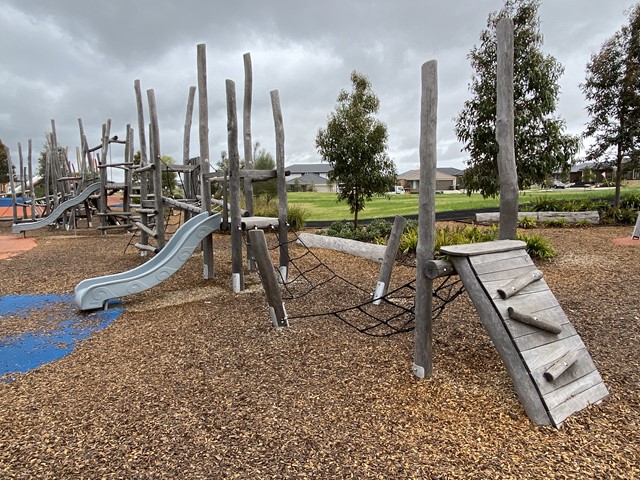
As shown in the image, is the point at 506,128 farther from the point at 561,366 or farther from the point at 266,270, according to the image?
the point at 266,270

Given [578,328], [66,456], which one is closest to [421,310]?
[578,328]

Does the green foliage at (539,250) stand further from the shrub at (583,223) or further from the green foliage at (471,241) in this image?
the shrub at (583,223)

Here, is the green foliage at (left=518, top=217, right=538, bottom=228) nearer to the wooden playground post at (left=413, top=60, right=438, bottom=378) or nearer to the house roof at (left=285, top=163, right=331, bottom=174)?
the wooden playground post at (left=413, top=60, right=438, bottom=378)

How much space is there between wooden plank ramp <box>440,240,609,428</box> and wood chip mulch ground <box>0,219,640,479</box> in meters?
0.12

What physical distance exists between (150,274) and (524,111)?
377 inches

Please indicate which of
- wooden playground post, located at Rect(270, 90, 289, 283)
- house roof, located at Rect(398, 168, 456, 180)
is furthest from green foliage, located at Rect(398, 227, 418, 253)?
house roof, located at Rect(398, 168, 456, 180)

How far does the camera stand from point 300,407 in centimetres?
289

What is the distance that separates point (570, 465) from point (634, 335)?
2.45 metres

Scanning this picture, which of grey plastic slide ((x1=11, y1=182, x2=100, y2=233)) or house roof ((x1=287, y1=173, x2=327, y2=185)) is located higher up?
house roof ((x1=287, y1=173, x2=327, y2=185))

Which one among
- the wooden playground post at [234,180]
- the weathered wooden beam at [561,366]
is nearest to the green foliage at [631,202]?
the wooden playground post at [234,180]

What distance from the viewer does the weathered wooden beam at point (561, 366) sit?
271 cm

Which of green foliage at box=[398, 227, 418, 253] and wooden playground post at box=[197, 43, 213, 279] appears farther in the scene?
green foliage at box=[398, 227, 418, 253]

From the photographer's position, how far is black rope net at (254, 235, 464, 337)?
4.51 m

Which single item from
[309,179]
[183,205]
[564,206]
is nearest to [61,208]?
[183,205]
